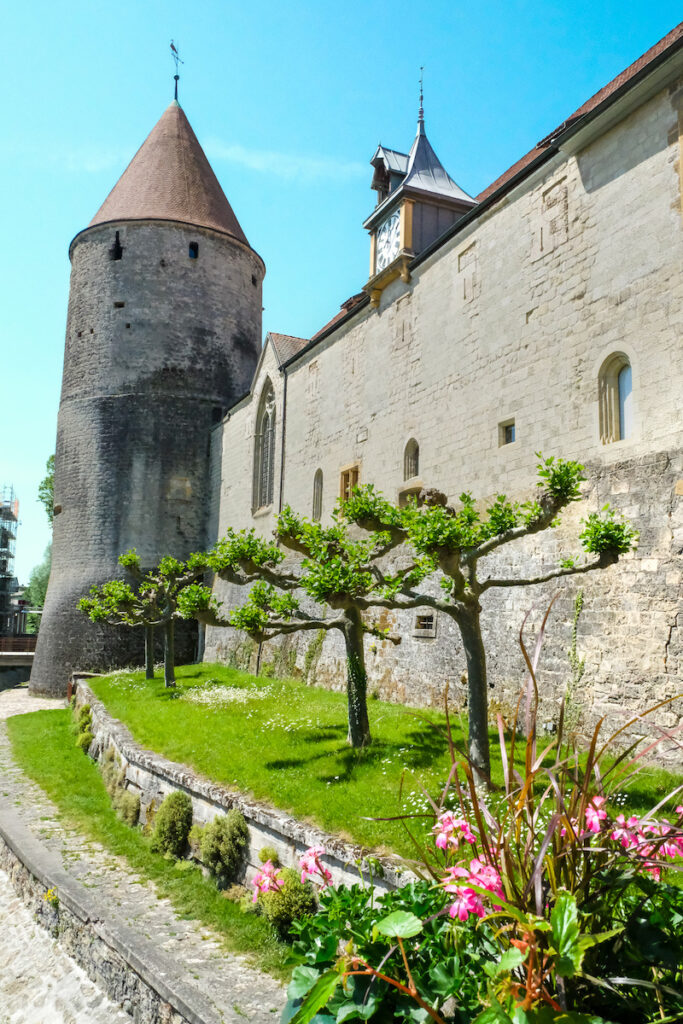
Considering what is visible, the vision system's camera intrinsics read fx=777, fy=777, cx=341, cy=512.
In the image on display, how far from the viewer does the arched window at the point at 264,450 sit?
20.3 m

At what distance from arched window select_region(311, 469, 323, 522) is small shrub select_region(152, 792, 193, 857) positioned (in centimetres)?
939

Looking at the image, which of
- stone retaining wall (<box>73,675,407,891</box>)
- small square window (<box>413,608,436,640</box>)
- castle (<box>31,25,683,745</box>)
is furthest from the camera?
small square window (<box>413,608,436,640</box>)

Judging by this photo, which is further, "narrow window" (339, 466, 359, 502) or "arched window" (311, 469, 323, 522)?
"arched window" (311, 469, 323, 522)

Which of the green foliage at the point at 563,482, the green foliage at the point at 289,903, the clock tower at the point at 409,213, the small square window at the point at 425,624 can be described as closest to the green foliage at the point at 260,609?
the small square window at the point at 425,624

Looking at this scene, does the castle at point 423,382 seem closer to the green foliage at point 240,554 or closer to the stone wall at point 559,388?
the stone wall at point 559,388

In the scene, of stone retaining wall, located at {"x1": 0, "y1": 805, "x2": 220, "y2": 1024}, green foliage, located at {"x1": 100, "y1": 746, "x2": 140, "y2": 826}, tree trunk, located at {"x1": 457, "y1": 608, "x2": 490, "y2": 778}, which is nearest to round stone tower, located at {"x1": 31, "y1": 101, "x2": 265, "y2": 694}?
green foliage, located at {"x1": 100, "y1": 746, "x2": 140, "y2": 826}

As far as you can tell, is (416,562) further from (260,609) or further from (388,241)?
(388,241)

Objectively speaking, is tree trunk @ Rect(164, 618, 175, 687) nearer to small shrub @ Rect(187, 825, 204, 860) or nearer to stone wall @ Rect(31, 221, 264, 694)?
stone wall @ Rect(31, 221, 264, 694)

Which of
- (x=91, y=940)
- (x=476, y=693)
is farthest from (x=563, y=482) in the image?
(x=91, y=940)

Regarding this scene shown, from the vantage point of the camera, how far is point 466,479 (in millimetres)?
11453

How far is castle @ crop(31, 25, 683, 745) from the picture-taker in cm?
824

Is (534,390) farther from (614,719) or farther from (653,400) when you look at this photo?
(614,719)

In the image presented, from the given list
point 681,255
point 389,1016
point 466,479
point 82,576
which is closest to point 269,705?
point 466,479

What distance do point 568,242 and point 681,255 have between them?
2.00 m
